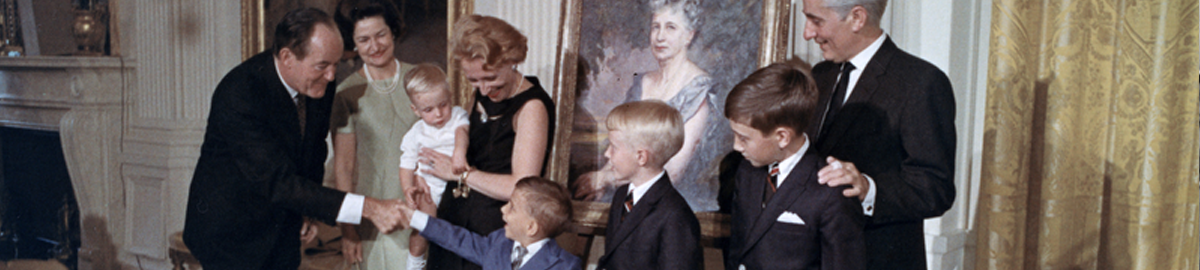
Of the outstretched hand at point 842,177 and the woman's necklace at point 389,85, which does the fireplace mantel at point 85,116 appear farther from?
the outstretched hand at point 842,177

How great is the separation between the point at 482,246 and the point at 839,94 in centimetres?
134

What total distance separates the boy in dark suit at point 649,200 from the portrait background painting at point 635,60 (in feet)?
1.03

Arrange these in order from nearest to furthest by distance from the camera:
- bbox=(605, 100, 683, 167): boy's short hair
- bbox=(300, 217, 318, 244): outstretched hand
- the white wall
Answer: bbox=(605, 100, 683, 167): boy's short hair < bbox=(300, 217, 318, 244): outstretched hand < the white wall

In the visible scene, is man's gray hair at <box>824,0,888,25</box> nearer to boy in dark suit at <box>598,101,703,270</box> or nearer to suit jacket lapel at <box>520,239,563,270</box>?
boy in dark suit at <box>598,101,703,270</box>

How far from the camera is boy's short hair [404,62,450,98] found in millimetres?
2709

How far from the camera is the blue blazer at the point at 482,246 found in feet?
8.18

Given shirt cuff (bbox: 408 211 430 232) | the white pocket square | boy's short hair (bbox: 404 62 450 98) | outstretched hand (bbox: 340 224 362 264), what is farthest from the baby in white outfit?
the white pocket square

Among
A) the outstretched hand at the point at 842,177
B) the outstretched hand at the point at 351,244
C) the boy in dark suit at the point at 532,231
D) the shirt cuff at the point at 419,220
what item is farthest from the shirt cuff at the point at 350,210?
the outstretched hand at the point at 842,177

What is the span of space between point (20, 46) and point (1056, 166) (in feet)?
14.3

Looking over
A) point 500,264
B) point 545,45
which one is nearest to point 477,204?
point 500,264

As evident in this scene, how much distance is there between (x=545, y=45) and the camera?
10.3 feet

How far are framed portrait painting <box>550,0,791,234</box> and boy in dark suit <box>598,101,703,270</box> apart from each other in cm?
30

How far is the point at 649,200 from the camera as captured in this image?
7.67 ft

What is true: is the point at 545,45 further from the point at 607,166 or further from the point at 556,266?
the point at 556,266
